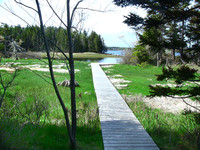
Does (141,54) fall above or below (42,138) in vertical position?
above

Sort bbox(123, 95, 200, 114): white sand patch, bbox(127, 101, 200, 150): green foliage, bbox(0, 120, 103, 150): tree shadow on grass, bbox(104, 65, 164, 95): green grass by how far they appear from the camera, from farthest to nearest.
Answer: bbox(104, 65, 164, 95): green grass, bbox(123, 95, 200, 114): white sand patch, bbox(127, 101, 200, 150): green foliage, bbox(0, 120, 103, 150): tree shadow on grass

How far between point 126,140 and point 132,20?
2375 mm

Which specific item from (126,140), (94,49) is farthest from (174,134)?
(94,49)

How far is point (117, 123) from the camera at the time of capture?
189 inches

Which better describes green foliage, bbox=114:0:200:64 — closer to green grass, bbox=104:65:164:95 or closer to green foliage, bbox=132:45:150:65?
green grass, bbox=104:65:164:95

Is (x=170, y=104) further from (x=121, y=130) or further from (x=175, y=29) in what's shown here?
(x=175, y=29)

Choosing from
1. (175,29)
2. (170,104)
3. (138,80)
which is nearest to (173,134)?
(175,29)

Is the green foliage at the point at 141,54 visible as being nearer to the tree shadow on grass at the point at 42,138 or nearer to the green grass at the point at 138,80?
the green grass at the point at 138,80

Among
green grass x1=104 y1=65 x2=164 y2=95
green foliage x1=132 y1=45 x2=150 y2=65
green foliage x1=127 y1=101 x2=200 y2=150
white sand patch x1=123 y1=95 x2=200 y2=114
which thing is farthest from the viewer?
green foliage x1=132 y1=45 x2=150 y2=65

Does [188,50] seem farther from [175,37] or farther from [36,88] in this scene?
[36,88]

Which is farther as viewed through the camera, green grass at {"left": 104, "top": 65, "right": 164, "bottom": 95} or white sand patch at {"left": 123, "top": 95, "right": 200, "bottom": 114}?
green grass at {"left": 104, "top": 65, "right": 164, "bottom": 95}

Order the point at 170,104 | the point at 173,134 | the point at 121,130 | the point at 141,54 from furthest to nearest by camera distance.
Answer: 1. the point at 141,54
2. the point at 170,104
3. the point at 121,130
4. the point at 173,134

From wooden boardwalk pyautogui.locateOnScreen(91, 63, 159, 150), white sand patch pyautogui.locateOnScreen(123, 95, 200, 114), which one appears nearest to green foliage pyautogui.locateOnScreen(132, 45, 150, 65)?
white sand patch pyautogui.locateOnScreen(123, 95, 200, 114)

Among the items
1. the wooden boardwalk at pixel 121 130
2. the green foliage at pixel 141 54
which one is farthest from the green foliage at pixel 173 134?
the green foliage at pixel 141 54
